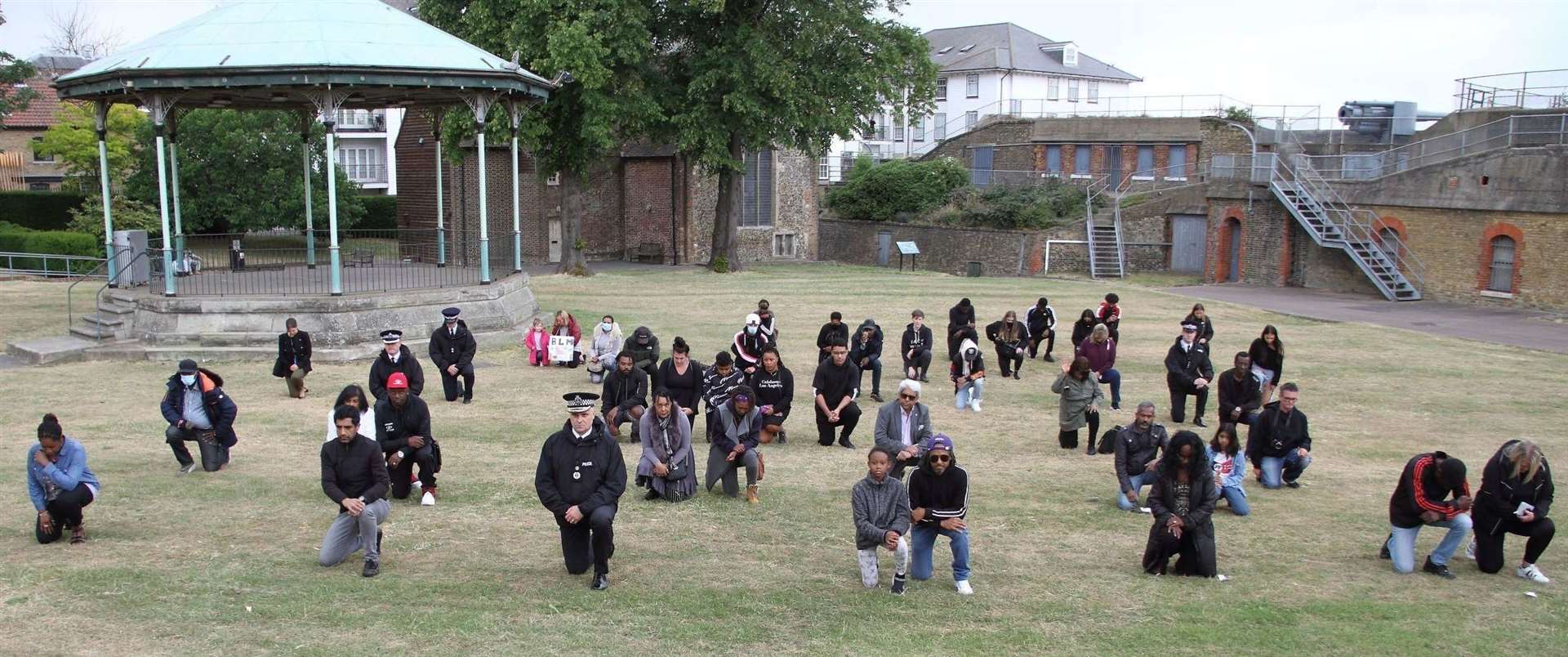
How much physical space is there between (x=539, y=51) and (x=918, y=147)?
39.6 metres

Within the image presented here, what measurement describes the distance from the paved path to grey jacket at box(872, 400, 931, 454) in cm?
1827

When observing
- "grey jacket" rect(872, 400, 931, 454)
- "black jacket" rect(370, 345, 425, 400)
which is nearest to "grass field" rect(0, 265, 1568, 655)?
"grey jacket" rect(872, 400, 931, 454)

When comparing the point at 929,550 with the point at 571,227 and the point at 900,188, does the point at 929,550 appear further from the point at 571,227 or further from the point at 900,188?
the point at 900,188

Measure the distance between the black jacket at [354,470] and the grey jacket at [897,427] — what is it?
4.75 m

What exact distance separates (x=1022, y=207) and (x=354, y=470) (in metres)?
39.3

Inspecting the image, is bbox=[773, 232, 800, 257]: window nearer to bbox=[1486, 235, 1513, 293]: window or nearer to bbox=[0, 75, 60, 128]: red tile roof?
bbox=[1486, 235, 1513, 293]: window

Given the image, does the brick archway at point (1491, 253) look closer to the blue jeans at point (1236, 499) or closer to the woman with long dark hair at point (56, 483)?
the blue jeans at point (1236, 499)

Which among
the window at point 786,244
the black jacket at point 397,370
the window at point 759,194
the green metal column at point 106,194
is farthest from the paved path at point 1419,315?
the green metal column at point 106,194

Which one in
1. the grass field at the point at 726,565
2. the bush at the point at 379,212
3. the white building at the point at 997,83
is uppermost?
the white building at the point at 997,83

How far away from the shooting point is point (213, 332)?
853 inches

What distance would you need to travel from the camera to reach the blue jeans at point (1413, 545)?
10234 millimetres

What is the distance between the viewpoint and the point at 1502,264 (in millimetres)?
30734

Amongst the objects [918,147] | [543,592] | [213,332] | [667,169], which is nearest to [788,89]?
[667,169]

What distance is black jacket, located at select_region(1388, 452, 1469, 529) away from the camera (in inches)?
396
